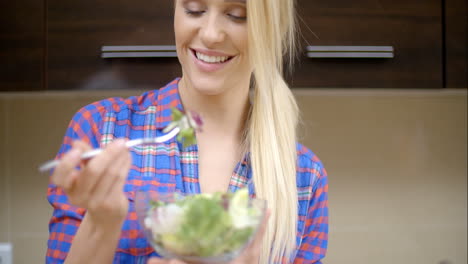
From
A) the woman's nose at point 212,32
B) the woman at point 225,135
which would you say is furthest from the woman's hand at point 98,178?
the woman's nose at point 212,32

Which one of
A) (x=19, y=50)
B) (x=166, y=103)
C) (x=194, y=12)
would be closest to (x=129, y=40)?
(x=19, y=50)

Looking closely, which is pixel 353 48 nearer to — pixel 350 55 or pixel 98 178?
pixel 350 55

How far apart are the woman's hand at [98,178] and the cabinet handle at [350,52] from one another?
882mm

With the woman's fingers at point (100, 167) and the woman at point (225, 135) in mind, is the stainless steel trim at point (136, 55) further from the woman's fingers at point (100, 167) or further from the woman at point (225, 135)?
the woman's fingers at point (100, 167)

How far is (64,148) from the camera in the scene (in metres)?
0.98

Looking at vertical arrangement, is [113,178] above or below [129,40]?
below

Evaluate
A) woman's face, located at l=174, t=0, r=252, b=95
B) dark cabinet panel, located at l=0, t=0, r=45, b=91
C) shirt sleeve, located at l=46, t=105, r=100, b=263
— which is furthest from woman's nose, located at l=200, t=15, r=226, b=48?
dark cabinet panel, located at l=0, t=0, r=45, b=91

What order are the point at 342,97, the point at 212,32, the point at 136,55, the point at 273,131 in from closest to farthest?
the point at 212,32
the point at 273,131
the point at 136,55
the point at 342,97

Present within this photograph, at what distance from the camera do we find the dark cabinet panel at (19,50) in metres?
1.42

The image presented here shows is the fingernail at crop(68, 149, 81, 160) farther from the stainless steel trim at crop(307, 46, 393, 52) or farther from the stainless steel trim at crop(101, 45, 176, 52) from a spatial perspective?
the stainless steel trim at crop(307, 46, 393, 52)

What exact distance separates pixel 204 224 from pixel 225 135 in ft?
1.78

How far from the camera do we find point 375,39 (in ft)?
4.81

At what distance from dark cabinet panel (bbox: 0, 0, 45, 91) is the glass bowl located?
0.89 meters

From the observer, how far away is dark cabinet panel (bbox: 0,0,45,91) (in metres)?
1.42
